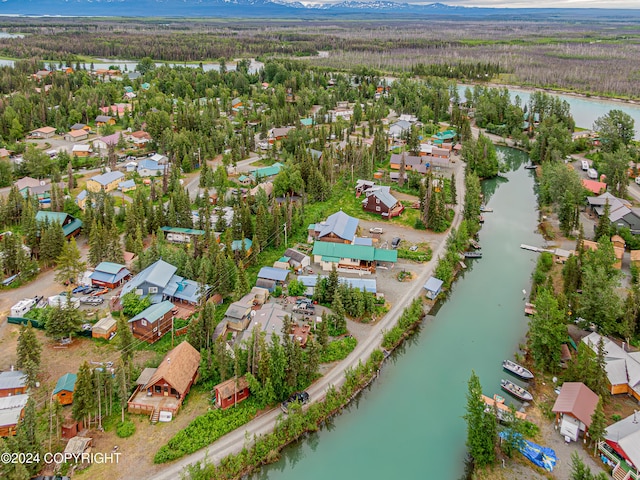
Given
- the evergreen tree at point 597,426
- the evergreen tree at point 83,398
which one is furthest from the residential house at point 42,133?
the evergreen tree at point 597,426

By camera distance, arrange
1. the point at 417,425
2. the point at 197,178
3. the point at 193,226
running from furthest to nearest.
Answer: the point at 197,178 < the point at 193,226 < the point at 417,425

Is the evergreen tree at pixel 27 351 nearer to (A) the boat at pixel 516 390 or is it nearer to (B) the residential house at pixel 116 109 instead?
(A) the boat at pixel 516 390

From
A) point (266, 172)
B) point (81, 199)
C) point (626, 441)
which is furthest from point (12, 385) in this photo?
point (266, 172)

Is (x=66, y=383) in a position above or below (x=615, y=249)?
below

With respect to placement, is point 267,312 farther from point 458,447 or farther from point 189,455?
point 458,447

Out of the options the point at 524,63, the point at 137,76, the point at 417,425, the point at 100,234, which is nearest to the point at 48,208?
the point at 100,234

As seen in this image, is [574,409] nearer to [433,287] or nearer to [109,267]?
[433,287]
